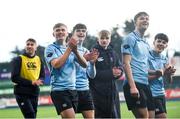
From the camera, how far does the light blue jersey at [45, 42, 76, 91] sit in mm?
6656

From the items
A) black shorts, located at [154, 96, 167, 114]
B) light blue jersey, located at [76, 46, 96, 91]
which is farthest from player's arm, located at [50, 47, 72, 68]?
black shorts, located at [154, 96, 167, 114]

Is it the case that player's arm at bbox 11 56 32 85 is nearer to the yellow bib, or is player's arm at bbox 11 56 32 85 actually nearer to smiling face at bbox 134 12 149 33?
the yellow bib

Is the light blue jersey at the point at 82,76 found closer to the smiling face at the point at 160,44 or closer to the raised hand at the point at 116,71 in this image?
the raised hand at the point at 116,71

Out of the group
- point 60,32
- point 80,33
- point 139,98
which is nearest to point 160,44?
point 139,98

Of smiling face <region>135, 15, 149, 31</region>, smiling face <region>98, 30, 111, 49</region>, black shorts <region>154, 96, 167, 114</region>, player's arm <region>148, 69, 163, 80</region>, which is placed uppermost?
smiling face <region>135, 15, 149, 31</region>

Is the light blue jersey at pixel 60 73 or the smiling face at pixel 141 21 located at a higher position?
the smiling face at pixel 141 21

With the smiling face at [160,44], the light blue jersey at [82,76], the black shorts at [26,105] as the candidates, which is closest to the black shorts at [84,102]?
the light blue jersey at [82,76]

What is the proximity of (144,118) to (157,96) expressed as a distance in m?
→ 1.28

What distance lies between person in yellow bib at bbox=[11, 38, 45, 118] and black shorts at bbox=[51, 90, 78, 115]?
131 cm

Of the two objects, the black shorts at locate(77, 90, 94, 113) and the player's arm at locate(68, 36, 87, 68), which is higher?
the player's arm at locate(68, 36, 87, 68)

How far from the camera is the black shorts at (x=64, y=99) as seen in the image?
655 cm

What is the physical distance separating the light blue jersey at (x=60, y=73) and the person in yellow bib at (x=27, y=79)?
1.29m

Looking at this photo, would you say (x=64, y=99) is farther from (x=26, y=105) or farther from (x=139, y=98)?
(x=26, y=105)

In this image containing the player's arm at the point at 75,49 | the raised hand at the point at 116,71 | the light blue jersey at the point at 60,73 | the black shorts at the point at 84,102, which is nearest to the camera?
the player's arm at the point at 75,49
